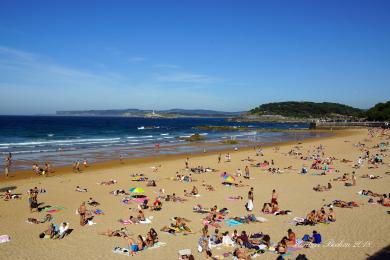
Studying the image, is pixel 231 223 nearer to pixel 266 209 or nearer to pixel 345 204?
pixel 266 209

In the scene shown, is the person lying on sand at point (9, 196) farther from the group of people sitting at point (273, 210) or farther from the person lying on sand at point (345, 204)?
the person lying on sand at point (345, 204)

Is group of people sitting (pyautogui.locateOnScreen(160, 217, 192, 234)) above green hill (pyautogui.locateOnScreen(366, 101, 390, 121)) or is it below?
below

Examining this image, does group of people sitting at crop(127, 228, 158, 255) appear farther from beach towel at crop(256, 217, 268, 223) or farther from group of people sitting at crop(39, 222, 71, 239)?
beach towel at crop(256, 217, 268, 223)

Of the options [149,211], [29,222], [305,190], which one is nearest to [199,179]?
[305,190]

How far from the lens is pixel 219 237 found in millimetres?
12125

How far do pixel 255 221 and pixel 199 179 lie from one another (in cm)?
1042

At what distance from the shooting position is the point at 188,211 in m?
16.4

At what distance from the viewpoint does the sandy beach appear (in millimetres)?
11688

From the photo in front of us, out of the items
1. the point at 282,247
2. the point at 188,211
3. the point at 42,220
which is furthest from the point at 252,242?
the point at 42,220

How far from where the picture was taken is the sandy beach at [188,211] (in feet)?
38.3

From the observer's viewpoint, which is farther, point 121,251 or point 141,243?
point 141,243

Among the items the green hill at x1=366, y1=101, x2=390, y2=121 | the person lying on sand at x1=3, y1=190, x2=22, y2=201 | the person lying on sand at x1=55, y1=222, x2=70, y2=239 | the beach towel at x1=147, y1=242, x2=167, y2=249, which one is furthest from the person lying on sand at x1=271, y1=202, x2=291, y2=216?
the green hill at x1=366, y1=101, x2=390, y2=121

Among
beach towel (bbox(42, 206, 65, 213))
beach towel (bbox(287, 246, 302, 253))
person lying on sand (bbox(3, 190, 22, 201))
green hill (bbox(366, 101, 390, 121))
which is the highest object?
green hill (bbox(366, 101, 390, 121))

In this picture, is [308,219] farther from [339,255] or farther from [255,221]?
[339,255]
